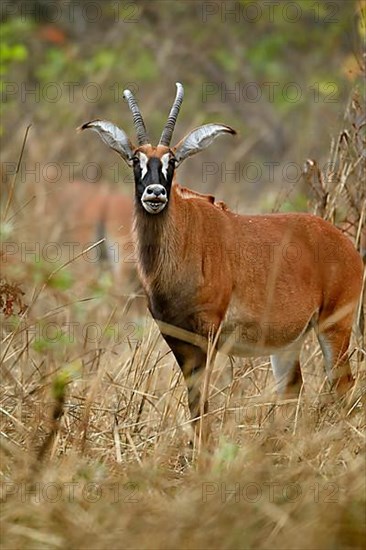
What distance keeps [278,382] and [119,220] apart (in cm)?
644

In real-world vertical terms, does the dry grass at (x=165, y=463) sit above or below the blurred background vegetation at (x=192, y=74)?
below

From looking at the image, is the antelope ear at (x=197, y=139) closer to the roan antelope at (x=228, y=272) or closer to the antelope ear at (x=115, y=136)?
the roan antelope at (x=228, y=272)

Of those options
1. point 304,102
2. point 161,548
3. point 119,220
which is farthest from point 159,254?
point 304,102

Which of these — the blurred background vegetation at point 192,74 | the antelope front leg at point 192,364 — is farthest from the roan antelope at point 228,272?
the blurred background vegetation at point 192,74

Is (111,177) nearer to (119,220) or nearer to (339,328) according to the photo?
(119,220)

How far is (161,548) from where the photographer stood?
446cm

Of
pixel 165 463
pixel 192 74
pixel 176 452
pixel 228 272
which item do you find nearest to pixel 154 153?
pixel 228 272

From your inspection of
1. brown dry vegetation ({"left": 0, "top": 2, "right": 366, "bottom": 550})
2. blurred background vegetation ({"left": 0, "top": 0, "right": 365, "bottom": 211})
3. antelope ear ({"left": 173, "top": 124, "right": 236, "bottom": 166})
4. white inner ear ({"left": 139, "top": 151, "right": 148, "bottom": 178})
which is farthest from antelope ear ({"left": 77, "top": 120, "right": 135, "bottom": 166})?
blurred background vegetation ({"left": 0, "top": 0, "right": 365, "bottom": 211})

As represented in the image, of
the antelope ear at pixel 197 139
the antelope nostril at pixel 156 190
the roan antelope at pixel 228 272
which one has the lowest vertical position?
the roan antelope at pixel 228 272

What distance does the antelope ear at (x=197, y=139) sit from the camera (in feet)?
23.1

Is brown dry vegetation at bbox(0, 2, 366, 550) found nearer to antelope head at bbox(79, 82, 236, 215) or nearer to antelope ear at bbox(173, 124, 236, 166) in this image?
antelope head at bbox(79, 82, 236, 215)

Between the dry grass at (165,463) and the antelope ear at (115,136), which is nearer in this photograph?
the dry grass at (165,463)

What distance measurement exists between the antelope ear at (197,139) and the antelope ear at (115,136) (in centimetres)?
27

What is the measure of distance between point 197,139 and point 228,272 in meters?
0.77
